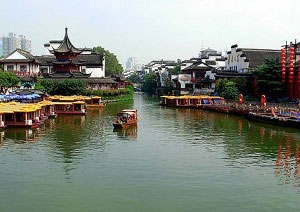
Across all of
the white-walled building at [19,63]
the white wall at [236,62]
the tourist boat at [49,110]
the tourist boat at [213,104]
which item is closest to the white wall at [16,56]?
the white-walled building at [19,63]

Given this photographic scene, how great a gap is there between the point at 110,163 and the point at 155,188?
195 inches

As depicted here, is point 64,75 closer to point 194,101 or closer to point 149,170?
point 194,101

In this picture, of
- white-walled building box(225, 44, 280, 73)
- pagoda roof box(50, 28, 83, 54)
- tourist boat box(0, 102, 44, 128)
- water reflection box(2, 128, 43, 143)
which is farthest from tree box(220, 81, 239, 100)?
water reflection box(2, 128, 43, 143)

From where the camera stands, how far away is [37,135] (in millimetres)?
30031

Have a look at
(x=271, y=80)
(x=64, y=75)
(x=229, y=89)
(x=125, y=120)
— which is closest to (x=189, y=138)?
(x=125, y=120)

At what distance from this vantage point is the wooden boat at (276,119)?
34.7 meters

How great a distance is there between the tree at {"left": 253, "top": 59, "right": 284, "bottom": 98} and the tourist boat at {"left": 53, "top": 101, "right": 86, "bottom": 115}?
2272 cm

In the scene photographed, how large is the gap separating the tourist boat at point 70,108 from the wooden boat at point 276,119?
17.6m

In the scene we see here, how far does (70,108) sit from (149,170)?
27.6 metres

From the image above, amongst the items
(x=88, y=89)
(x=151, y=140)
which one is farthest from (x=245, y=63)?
(x=151, y=140)

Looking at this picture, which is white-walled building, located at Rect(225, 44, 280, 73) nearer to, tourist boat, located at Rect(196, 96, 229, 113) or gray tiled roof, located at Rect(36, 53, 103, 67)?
tourist boat, located at Rect(196, 96, 229, 113)

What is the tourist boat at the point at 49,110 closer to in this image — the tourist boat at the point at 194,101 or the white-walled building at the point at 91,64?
the tourist boat at the point at 194,101

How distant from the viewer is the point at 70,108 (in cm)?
4609

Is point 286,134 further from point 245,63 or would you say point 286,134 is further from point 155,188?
point 245,63
